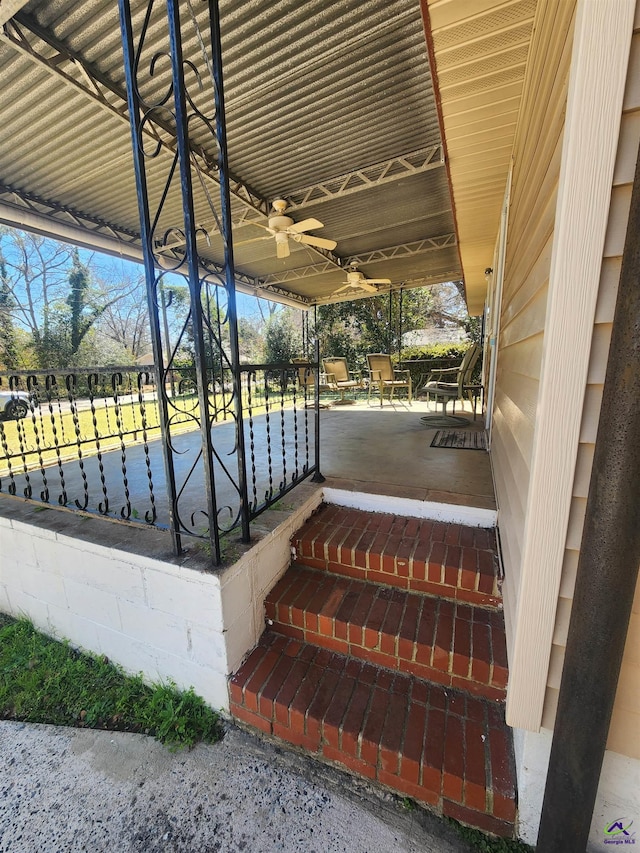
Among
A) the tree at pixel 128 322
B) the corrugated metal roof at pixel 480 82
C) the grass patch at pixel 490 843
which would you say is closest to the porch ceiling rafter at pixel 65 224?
the corrugated metal roof at pixel 480 82

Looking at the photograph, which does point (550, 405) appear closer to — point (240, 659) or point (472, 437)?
point (240, 659)

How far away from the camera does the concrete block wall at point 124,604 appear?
1.44 meters

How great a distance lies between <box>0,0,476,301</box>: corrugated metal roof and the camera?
2531 mm

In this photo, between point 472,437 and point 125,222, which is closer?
point 472,437

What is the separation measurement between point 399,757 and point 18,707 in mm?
1695

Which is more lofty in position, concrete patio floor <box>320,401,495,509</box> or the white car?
the white car

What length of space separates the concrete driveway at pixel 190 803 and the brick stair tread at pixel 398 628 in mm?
404

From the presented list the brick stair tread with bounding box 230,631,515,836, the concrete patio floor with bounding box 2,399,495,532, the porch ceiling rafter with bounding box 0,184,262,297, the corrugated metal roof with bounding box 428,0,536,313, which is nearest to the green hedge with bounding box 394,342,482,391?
the concrete patio floor with bounding box 2,399,495,532

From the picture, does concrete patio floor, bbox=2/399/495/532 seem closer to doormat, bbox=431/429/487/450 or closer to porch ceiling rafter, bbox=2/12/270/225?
doormat, bbox=431/429/487/450

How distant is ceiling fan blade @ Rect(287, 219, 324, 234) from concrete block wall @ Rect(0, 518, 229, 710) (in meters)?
4.55

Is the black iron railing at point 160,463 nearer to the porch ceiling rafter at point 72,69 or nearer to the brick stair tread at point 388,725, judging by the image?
the brick stair tread at point 388,725

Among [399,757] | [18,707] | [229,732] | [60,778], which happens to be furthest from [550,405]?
[18,707]

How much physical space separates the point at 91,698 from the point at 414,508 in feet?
5.90

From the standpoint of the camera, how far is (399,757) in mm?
1186
